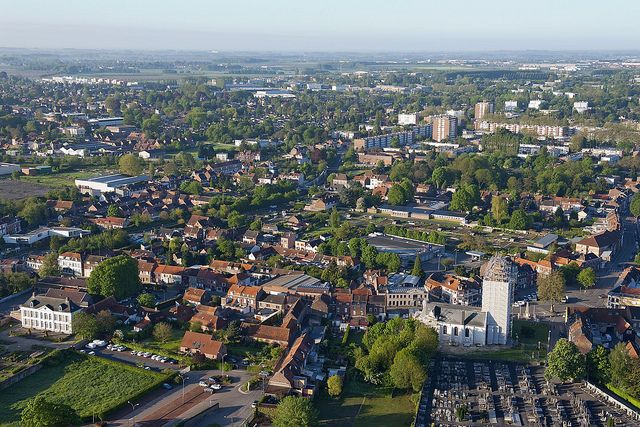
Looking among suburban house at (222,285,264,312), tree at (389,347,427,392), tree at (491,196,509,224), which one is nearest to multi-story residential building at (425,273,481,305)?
suburban house at (222,285,264,312)

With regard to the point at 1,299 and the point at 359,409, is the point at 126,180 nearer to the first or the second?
the point at 1,299

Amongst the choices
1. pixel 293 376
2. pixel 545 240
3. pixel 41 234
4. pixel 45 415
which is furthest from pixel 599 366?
pixel 41 234

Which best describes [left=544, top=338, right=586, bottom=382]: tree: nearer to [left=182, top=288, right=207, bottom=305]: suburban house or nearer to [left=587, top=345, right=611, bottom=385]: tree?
[left=587, top=345, right=611, bottom=385]: tree

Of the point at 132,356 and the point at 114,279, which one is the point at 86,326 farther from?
the point at 114,279

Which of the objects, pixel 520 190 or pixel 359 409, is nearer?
pixel 359 409

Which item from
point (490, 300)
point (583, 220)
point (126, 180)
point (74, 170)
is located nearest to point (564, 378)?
point (490, 300)
